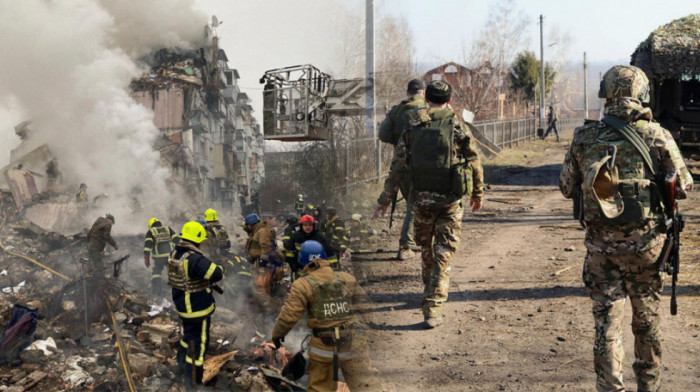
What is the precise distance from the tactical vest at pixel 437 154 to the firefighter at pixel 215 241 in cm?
525

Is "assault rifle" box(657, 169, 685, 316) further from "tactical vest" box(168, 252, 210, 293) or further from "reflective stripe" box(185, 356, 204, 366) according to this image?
"reflective stripe" box(185, 356, 204, 366)

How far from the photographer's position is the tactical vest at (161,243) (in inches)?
360

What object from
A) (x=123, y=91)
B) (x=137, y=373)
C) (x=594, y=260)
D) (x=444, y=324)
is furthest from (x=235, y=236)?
(x=594, y=260)

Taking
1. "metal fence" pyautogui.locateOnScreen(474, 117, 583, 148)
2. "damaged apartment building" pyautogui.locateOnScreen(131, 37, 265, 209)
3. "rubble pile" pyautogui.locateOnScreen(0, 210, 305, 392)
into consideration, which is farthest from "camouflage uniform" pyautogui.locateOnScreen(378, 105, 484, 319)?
"damaged apartment building" pyautogui.locateOnScreen(131, 37, 265, 209)

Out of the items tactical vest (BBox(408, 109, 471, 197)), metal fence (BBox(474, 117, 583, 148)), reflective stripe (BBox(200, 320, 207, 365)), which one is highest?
metal fence (BBox(474, 117, 583, 148))

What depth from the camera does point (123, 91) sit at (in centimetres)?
2209

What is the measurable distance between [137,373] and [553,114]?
2196 centimetres

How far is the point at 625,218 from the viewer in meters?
2.58

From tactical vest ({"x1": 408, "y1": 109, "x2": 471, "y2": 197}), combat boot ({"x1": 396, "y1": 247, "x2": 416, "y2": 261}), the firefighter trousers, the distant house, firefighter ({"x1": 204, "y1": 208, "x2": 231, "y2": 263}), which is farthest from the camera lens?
the distant house

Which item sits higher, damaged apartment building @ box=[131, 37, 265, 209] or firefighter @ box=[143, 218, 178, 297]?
damaged apartment building @ box=[131, 37, 265, 209]

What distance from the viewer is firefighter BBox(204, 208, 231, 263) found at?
27.7 ft

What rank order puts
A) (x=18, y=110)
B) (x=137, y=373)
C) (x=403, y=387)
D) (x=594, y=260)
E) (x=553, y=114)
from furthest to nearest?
(x=553, y=114) < (x=18, y=110) < (x=137, y=373) < (x=403, y=387) < (x=594, y=260)

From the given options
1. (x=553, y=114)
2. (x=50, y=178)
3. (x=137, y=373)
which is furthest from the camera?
(x=553, y=114)

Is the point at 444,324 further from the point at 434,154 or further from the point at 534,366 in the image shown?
the point at 434,154
